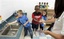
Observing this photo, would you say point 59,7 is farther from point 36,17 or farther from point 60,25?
point 36,17

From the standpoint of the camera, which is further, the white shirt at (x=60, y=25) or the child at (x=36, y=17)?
the child at (x=36, y=17)

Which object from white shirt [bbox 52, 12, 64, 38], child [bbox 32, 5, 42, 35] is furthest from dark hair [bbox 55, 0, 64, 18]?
child [bbox 32, 5, 42, 35]

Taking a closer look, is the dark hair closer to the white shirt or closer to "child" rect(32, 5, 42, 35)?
the white shirt

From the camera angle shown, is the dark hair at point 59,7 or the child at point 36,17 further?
the child at point 36,17

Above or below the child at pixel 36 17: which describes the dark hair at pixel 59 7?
above

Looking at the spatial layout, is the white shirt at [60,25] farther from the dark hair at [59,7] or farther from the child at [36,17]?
the child at [36,17]

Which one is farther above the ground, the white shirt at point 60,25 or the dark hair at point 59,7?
the dark hair at point 59,7

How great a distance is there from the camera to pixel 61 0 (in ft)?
2.89

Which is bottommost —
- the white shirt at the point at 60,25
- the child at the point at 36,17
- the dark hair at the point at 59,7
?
the child at the point at 36,17

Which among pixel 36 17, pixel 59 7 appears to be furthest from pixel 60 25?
pixel 36 17

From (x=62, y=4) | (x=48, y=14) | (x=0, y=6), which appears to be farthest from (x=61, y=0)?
(x=48, y=14)

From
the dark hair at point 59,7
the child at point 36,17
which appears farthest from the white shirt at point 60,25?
the child at point 36,17

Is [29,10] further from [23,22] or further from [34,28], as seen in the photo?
[23,22]

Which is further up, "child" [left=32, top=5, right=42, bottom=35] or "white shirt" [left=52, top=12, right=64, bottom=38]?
"white shirt" [left=52, top=12, right=64, bottom=38]
